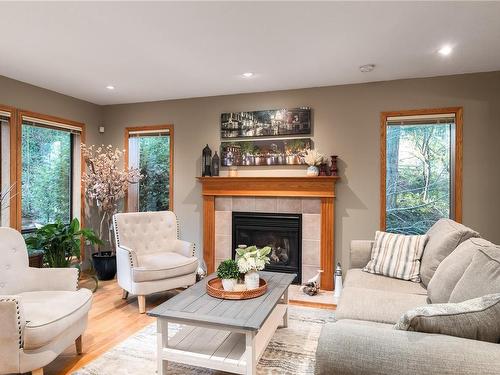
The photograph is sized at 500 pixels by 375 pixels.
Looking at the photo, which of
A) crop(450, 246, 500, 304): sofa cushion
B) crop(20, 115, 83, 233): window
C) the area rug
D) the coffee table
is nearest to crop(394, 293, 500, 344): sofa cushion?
crop(450, 246, 500, 304): sofa cushion

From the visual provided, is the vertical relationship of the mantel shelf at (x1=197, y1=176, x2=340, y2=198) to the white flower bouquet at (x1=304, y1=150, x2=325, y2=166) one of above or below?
below

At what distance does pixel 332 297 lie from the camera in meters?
3.72

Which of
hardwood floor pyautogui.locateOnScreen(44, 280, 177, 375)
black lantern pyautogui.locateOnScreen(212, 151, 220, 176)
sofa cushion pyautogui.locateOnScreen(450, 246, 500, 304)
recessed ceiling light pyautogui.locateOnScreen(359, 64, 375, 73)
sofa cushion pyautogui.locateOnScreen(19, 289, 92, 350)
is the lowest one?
hardwood floor pyautogui.locateOnScreen(44, 280, 177, 375)

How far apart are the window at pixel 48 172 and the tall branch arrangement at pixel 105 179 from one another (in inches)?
8.0

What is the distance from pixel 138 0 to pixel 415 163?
11.0 ft

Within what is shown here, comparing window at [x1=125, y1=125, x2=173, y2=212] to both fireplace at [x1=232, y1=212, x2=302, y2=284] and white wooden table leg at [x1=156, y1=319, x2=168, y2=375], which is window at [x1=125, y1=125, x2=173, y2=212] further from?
white wooden table leg at [x1=156, y1=319, x2=168, y2=375]

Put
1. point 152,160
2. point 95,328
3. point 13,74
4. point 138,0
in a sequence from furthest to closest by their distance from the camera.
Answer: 1. point 152,160
2. point 13,74
3. point 95,328
4. point 138,0

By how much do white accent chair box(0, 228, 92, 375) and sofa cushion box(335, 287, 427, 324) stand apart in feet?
5.68

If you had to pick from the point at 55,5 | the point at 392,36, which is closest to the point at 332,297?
the point at 392,36

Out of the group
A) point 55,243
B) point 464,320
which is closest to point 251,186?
point 55,243

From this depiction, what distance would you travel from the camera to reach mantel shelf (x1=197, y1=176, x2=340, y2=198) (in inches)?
157

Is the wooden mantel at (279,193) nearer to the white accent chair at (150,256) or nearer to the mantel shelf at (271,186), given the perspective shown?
the mantel shelf at (271,186)

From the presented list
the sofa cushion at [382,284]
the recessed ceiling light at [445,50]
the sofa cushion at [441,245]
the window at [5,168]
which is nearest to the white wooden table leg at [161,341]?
the sofa cushion at [382,284]

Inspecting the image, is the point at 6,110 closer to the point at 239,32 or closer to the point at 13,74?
the point at 13,74
